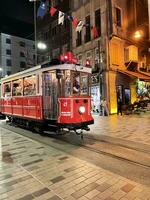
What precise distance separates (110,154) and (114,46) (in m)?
15.5

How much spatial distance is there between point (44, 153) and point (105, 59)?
14.3 meters

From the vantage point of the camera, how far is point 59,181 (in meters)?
4.58

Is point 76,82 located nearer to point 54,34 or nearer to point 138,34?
point 138,34

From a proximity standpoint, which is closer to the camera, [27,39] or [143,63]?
[143,63]

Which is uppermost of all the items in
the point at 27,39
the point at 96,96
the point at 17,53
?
the point at 27,39

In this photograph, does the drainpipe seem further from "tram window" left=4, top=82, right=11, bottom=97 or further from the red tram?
the red tram


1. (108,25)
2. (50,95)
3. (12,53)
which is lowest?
(50,95)

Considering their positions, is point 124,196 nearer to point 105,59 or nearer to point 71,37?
point 105,59

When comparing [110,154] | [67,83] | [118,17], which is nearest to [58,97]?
[67,83]

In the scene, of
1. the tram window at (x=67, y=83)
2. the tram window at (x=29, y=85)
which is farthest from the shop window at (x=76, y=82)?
the tram window at (x=29, y=85)

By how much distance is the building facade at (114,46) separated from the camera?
1959cm

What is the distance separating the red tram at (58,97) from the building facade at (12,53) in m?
37.8

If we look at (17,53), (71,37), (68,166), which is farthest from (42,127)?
(17,53)

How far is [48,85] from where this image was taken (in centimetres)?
889
